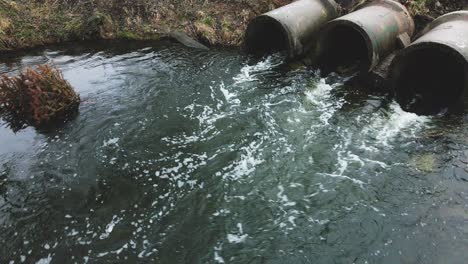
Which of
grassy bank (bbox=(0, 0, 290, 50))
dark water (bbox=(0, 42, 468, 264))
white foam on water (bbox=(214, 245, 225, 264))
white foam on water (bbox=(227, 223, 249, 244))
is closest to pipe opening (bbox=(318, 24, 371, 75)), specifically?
dark water (bbox=(0, 42, 468, 264))

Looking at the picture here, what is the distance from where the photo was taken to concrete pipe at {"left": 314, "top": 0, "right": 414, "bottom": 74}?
32.6 feet

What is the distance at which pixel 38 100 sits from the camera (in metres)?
9.16

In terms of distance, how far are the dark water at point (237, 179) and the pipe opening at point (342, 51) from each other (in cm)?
82

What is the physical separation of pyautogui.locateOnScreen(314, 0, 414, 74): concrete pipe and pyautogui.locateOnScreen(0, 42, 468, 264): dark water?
955 millimetres

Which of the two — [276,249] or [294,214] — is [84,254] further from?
[294,214]

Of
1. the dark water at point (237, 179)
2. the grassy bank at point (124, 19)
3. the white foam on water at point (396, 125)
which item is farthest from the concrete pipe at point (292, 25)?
the white foam on water at point (396, 125)

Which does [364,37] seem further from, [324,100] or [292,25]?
[292,25]

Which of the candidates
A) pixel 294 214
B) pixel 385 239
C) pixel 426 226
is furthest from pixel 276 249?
pixel 426 226

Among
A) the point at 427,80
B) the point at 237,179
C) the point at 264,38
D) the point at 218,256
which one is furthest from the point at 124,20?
the point at 218,256

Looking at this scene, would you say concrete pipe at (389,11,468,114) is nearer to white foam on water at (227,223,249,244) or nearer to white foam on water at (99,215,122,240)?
white foam on water at (227,223,249,244)

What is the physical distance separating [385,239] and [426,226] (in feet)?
2.46

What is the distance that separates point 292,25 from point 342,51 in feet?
5.94

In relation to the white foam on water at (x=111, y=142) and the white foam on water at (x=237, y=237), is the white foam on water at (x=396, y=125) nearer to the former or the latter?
the white foam on water at (x=237, y=237)

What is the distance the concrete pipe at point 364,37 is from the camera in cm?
994
